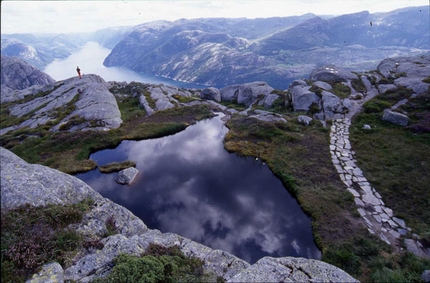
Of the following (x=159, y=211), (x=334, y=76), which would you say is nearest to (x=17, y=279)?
(x=159, y=211)

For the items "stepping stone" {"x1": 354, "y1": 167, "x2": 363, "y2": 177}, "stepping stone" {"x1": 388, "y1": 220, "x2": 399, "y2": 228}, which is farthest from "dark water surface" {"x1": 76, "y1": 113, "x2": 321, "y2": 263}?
"stepping stone" {"x1": 354, "y1": 167, "x2": 363, "y2": 177}

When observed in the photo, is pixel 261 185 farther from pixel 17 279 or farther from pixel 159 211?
pixel 17 279

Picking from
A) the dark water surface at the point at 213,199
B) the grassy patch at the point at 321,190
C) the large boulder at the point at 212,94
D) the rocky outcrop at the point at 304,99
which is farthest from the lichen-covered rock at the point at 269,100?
the dark water surface at the point at 213,199

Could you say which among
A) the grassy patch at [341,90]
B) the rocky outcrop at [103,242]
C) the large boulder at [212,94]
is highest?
the rocky outcrop at [103,242]

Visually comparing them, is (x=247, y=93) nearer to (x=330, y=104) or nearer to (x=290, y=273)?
(x=330, y=104)

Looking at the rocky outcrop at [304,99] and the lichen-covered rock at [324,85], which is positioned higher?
the lichen-covered rock at [324,85]

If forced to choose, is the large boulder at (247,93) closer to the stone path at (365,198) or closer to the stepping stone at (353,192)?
the stone path at (365,198)
